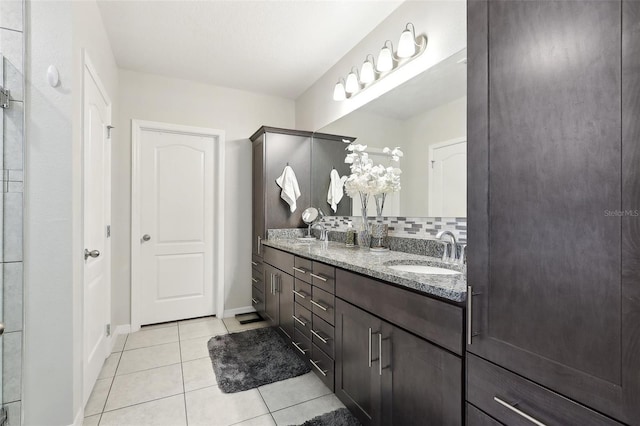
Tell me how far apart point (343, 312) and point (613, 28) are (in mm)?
1504

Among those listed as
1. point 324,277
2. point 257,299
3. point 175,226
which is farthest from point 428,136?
point 175,226

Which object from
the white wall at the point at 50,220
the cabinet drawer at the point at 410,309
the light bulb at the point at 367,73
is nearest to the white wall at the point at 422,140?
the light bulb at the point at 367,73

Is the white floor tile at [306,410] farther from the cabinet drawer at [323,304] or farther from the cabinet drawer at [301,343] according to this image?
the cabinet drawer at [323,304]

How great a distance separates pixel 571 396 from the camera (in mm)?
727

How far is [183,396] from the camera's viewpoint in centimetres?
193

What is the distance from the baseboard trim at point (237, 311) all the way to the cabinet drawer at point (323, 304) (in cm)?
177

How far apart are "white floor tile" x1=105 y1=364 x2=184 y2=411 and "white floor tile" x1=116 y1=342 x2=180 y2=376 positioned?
8 cm

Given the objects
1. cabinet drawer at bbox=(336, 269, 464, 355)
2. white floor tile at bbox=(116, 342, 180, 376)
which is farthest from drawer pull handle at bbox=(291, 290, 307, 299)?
white floor tile at bbox=(116, 342, 180, 376)

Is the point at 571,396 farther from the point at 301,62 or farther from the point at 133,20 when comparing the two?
the point at 133,20

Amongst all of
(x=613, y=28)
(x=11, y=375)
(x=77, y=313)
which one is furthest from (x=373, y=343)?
(x=11, y=375)

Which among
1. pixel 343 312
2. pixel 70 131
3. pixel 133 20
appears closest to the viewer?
pixel 70 131

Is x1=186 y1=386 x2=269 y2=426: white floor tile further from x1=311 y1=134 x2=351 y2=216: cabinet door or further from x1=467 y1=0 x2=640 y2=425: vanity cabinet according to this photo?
x1=311 y1=134 x2=351 y2=216: cabinet door

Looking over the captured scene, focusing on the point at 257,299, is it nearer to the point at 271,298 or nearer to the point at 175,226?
the point at 271,298

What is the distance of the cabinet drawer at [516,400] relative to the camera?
0.73m
